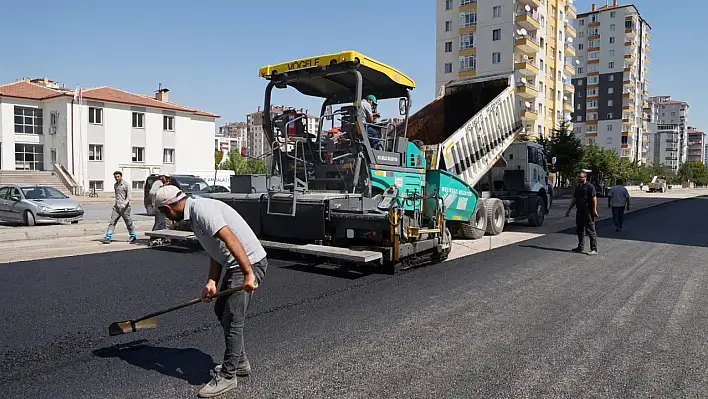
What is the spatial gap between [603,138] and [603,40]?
15384mm

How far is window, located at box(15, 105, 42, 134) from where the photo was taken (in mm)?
38875

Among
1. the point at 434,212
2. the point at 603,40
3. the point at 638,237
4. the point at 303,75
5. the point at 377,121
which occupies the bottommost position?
the point at 638,237

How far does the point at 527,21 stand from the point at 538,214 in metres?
38.3

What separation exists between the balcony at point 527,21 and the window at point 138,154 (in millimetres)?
34437

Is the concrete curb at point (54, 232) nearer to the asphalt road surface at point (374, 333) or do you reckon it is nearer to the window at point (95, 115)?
the asphalt road surface at point (374, 333)

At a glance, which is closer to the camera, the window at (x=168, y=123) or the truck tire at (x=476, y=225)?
the truck tire at (x=476, y=225)

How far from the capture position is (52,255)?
9594 millimetres

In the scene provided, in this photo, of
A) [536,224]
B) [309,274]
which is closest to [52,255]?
[309,274]

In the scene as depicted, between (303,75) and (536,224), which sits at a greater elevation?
(303,75)

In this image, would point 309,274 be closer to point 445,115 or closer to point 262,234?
point 262,234

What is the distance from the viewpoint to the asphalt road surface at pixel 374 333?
3.82 meters

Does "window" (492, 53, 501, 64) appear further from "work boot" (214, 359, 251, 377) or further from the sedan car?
"work boot" (214, 359, 251, 377)

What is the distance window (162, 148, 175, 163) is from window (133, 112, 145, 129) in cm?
272

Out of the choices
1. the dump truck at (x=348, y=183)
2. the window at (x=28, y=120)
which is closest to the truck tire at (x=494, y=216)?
the dump truck at (x=348, y=183)
